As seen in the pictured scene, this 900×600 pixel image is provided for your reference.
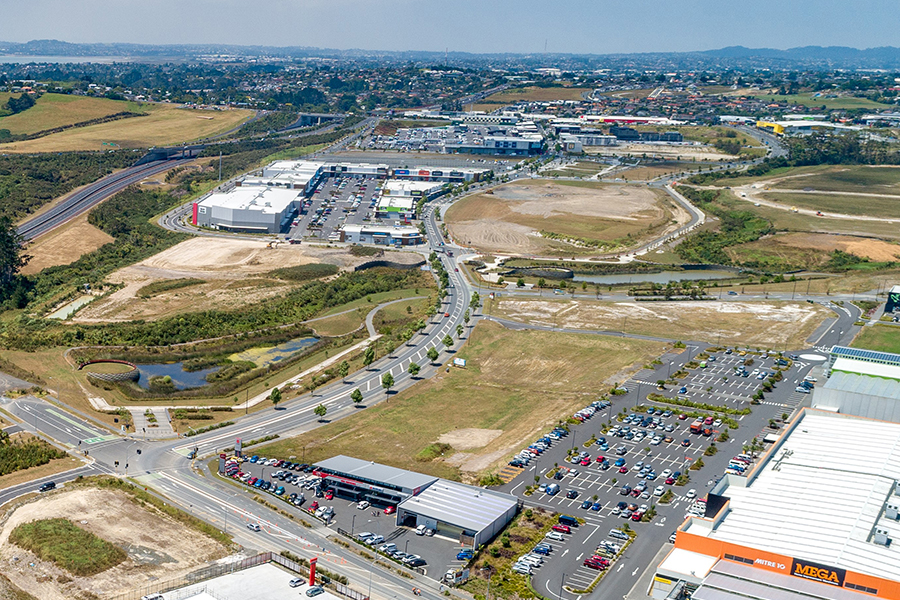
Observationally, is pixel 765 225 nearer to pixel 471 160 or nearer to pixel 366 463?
pixel 471 160

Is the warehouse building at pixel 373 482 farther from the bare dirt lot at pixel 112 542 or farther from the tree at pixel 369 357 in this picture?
the tree at pixel 369 357

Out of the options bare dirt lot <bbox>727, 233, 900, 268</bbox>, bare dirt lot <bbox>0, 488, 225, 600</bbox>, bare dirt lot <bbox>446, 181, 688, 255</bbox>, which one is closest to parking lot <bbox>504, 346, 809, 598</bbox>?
bare dirt lot <bbox>0, 488, 225, 600</bbox>

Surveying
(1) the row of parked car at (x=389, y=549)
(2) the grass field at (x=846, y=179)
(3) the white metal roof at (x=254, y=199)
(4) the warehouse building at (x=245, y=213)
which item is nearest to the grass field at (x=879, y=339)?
(1) the row of parked car at (x=389, y=549)

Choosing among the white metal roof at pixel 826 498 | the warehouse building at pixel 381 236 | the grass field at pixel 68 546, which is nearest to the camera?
the white metal roof at pixel 826 498

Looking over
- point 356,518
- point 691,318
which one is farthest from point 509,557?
point 691,318

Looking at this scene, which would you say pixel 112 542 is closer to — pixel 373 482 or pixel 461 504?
pixel 373 482

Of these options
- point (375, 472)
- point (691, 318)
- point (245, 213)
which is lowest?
point (375, 472)

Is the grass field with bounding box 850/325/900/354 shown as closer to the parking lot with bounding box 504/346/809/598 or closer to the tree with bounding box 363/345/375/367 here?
the parking lot with bounding box 504/346/809/598
